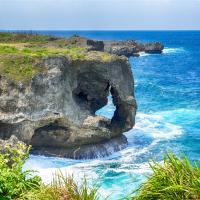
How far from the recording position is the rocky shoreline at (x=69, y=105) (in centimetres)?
2975

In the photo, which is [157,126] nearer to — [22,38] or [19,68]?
[19,68]

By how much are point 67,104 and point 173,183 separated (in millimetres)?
21350

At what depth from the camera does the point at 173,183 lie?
10.6 meters

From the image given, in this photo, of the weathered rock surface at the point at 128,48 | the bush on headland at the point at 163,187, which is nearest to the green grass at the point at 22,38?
the weathered rock surface at the point at 128,48

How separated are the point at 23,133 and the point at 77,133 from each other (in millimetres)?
3720

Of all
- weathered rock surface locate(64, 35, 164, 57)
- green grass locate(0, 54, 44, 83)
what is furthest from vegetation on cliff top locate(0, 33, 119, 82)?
weathered rock surface locate(64, 35, 164, 57)

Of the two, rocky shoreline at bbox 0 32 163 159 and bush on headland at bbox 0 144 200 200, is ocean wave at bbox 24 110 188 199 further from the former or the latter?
bush on headland at bbox 0 144 200 200

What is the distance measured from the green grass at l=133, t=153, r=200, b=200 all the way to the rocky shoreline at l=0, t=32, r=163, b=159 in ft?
56.4

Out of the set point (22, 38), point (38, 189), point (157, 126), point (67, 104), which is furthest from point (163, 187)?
point (22, 38)

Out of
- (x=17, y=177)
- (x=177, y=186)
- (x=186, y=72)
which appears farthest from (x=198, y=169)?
(x=186, y=72)

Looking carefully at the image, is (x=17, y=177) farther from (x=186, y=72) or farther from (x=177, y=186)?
(x=186, y=72)

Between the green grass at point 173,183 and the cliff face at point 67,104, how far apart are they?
19.3 m

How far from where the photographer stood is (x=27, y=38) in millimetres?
55812

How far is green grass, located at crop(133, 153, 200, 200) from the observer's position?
1038cm
